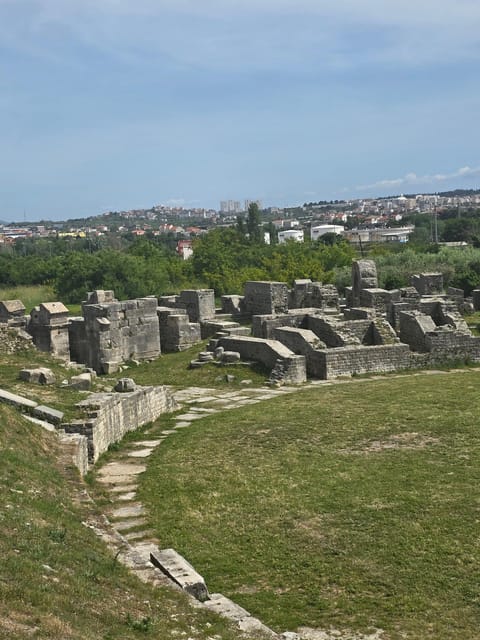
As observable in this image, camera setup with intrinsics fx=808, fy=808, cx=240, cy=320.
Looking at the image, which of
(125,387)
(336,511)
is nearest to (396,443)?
(336,511)

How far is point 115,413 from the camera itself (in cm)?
1442

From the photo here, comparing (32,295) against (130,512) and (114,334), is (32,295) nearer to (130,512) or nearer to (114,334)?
(114,334)

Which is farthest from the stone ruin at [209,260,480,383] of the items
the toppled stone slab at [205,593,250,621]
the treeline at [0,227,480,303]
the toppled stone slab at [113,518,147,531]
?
the treeline at [0,227,480,303]

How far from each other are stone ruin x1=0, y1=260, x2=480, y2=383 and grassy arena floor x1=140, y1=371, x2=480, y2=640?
525cm

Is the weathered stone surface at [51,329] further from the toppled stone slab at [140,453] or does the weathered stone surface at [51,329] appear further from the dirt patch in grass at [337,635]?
the dirt patch in grass at [337,635]

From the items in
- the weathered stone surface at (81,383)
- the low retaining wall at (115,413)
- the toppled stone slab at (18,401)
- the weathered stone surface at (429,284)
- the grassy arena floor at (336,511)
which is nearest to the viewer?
the grassy arena floor at (336,511)

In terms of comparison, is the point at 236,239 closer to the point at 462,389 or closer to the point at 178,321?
the point at 178,321

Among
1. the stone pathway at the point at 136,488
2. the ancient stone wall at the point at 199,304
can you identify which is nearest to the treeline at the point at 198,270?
the ancient stone wall at the point at 199,304

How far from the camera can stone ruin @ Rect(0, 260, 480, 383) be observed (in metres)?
21.6

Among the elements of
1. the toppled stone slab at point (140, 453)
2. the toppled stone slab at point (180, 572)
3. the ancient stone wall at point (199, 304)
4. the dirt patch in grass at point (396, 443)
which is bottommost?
the toppled stone slab at point (140, 453)

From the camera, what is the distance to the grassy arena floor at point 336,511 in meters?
7.85

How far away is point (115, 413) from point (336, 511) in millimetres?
5495

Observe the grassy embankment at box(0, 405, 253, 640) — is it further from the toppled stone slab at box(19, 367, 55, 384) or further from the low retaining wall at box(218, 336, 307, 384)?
the low retaining wall at box(218, 336, 307, 384)

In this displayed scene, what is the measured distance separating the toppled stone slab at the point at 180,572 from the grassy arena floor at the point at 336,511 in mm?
470
